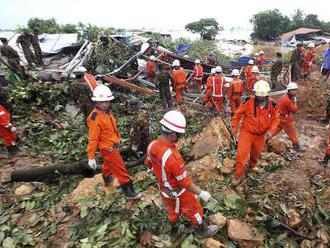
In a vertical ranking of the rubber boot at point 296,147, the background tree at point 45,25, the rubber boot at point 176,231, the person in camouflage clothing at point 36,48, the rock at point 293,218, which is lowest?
the rubber boot at point 176,231

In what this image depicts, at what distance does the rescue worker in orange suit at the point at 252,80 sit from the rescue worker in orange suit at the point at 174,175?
7.01 m

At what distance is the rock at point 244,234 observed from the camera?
2852mm

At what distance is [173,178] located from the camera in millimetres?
2689

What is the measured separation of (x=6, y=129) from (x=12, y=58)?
11.7 ft

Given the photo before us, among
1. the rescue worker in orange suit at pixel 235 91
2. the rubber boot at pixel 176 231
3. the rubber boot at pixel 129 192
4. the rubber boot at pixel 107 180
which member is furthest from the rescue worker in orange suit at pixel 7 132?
the rescue worker in orange suit at pixel 235 91

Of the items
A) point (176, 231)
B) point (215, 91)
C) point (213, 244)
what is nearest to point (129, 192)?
point (176, 231)

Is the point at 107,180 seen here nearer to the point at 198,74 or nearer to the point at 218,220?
the point at 218,220

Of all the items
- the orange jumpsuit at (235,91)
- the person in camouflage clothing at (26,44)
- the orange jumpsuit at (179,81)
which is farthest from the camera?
the person in camouflage clothing at (26,44)

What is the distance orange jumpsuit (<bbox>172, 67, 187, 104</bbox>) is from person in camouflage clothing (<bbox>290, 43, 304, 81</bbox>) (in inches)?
183

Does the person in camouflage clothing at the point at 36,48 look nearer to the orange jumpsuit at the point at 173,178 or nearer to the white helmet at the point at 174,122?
the orange jumpsuit at the point at 173,178

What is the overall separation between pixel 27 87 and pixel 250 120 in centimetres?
A: 635

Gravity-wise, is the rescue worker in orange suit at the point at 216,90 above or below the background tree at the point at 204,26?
below

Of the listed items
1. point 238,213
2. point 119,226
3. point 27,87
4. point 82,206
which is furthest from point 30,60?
point 238,213

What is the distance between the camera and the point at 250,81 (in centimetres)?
915
